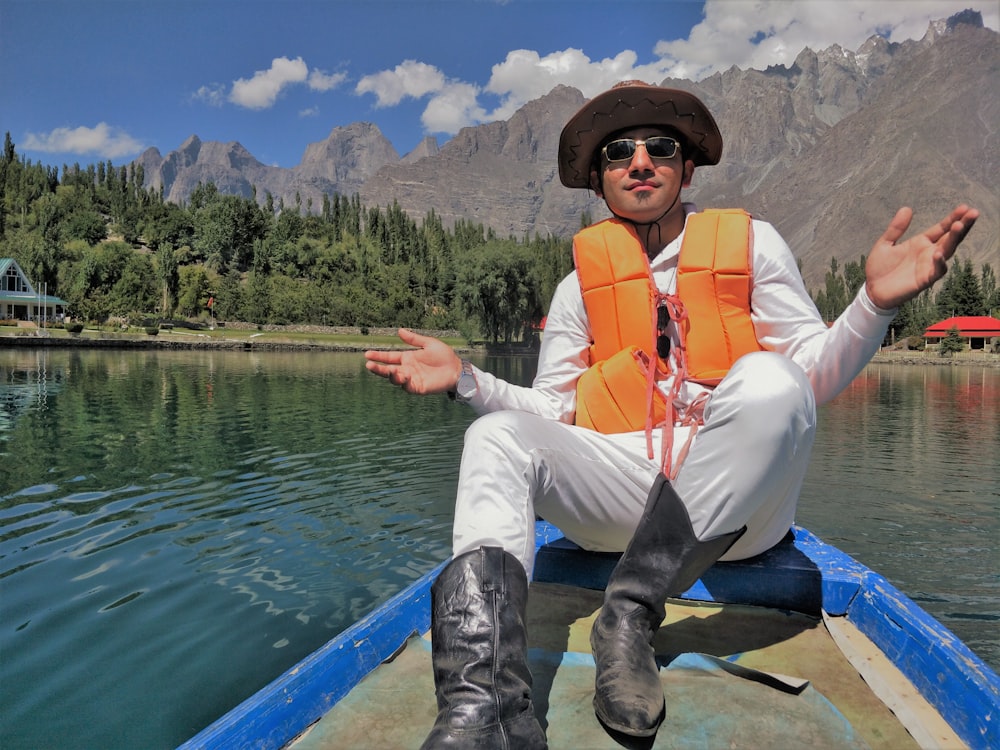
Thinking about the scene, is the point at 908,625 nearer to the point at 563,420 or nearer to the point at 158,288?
the point at 563,420

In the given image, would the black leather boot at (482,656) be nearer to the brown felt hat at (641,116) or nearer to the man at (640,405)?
the man at (640,405)

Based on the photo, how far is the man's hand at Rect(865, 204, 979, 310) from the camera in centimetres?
181

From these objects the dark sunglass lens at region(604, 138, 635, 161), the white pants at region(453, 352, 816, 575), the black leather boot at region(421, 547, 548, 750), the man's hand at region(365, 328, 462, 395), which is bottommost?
the black leather boot at region(421, 547, 548, 750)

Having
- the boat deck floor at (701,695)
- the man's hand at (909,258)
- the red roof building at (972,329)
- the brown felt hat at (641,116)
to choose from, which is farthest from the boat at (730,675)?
the red roof building at (972,329)

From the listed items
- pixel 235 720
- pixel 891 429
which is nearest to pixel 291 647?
pixel 235 720

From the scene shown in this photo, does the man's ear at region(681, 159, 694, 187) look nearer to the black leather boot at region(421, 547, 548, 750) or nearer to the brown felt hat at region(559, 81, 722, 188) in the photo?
the brown felt hat at region(559, 81, 722, 188)

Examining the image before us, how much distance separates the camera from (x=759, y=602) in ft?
8.32

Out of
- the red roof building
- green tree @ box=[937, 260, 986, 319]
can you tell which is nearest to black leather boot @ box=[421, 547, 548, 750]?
the red roof building

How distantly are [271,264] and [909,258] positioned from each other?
91.1 metres

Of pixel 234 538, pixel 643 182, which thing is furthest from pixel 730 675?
pixel 234 538

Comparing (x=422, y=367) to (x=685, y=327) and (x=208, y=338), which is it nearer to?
(x=685, y=327)

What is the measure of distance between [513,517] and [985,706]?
48.5 inches

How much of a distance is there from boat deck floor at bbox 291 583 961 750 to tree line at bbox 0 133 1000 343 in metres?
52.5

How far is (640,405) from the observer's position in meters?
2.43
